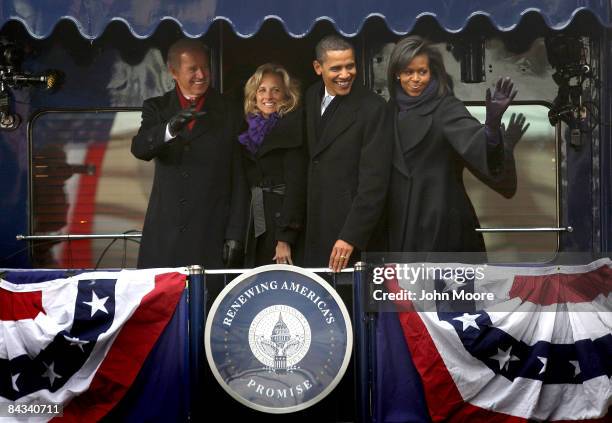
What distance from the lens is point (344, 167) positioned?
880 centimetres

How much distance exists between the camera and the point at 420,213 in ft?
28.8

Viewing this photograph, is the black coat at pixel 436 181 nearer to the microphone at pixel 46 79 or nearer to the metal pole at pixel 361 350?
the metal pole at pixel 361 350

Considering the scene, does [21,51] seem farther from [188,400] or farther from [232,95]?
[188,400]

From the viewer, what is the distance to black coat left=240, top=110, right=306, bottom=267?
8.88 metres

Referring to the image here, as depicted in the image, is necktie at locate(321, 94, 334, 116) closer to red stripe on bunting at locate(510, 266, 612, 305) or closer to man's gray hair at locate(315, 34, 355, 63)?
man's gray hair at locate(315, 34, 355, 63)

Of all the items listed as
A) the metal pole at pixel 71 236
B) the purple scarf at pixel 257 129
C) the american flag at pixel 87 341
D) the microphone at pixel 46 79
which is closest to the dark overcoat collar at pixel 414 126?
the purple scarf at pixel 257 129

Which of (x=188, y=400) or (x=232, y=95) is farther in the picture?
(x=232, y=95)

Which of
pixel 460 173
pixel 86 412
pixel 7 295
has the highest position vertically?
pixel 460 173

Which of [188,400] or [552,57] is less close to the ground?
[552,57]

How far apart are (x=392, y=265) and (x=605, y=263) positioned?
154cm

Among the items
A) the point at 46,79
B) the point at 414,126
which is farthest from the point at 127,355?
the point at 414,126

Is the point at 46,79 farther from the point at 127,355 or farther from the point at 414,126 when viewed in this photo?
the point at 414,126

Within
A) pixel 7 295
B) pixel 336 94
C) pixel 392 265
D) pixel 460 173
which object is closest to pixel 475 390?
pixel 392 265

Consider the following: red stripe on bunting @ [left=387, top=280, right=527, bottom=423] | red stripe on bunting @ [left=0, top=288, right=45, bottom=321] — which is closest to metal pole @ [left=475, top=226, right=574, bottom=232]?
red stripe on bunting @ [left=387, top=280, right=527, bottom=423]
